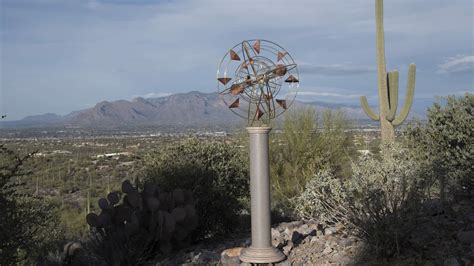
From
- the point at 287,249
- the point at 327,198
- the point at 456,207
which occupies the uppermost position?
the point at 327,198

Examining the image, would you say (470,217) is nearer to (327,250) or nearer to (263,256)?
(327,250)

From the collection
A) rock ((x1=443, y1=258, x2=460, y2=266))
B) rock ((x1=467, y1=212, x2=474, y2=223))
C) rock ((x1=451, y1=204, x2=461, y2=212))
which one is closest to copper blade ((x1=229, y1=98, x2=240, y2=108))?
rock ((x1=443, y1=258, x2=460, y2=266))

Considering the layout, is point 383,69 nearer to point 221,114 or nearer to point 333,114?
point 333,114

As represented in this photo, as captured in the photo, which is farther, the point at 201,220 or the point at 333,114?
the point at 333,114

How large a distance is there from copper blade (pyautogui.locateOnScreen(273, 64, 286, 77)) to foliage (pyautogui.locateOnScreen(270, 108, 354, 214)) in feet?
23.9

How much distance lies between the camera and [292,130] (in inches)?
598

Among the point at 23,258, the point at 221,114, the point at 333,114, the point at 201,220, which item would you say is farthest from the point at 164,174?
the point at 221,114

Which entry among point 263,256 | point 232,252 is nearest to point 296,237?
point 232,252

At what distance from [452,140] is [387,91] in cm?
524

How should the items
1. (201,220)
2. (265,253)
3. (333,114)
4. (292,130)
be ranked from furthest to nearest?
1. (333,114)
2. (292,130)
3. (201,220)
4. (265,253)

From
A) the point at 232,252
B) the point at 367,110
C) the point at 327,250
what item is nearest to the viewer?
the point at 327,250

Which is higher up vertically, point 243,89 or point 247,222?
point 243,89

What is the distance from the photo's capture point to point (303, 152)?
578 inches

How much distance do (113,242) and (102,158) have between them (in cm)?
3950
